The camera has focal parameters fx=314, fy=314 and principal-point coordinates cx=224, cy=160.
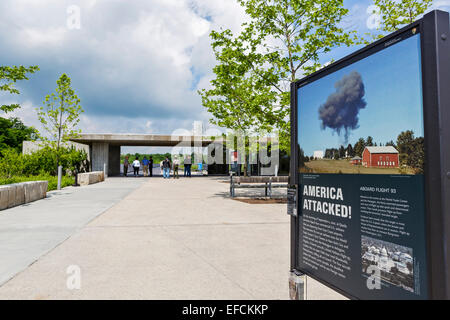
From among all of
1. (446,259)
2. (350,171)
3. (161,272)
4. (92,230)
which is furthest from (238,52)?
(446,259)

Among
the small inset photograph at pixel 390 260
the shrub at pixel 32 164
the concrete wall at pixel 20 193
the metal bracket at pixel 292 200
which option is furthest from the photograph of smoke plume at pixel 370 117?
the shrub at pixel 32 164

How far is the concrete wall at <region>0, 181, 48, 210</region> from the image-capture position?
888cm

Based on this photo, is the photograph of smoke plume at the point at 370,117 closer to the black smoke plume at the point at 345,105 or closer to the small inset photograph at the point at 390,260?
the black smoke plume at the point at 345,105

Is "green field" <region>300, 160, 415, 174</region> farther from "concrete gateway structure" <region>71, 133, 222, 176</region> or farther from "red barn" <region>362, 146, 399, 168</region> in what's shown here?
"concrete gateway structure" <region>71, 133, 222, 176</region>

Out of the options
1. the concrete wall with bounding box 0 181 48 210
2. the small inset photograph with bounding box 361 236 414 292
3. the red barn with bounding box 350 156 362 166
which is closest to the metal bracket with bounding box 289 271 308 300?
the small inset photograph with bounding box 361 236 414 292

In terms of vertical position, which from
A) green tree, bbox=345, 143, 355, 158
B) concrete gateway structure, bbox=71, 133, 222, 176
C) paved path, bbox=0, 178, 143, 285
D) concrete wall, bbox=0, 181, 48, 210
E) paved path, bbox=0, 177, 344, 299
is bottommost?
paved path, bbox=0, 177, 344, 299

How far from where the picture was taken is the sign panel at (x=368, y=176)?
5.91 ft

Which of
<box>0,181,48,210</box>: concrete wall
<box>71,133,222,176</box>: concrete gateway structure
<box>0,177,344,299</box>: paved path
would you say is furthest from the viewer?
<box>71,133,222,176</box>: concrete gateway structure

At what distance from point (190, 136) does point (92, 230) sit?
76.0ft

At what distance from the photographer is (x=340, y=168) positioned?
2.38 m

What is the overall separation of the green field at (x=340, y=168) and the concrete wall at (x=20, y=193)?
9.19 metres

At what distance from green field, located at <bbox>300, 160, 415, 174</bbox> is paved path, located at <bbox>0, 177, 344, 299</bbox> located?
57.8 inches

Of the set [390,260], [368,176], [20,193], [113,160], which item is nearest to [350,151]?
[368,176]
